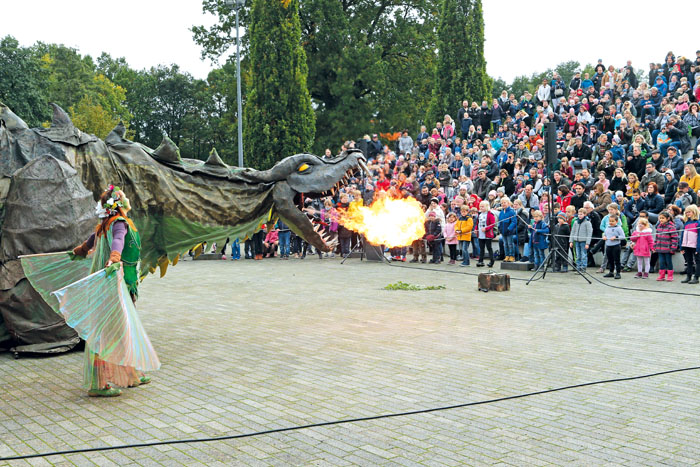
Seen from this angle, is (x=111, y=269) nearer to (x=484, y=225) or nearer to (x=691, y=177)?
(x=484, y=225)

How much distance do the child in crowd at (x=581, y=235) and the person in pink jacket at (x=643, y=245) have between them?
1.07 metres

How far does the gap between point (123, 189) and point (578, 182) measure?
13158 millimetres

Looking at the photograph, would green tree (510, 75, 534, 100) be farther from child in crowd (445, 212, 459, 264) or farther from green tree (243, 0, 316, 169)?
child in crowd (445, 212, 459, 264)

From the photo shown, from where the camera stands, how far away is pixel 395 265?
20.2 m

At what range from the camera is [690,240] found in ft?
50.8

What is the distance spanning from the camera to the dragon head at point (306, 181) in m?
9.13

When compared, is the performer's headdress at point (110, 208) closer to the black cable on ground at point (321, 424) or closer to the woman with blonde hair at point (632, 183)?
the black cable on ground at point (321, 424)

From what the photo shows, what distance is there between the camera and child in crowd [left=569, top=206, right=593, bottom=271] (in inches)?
686

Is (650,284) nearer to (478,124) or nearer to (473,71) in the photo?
(478,124)

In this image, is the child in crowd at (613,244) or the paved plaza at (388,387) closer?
the paved plaza at (388,387)

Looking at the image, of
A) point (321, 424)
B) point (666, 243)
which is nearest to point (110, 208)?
point (321, 424)

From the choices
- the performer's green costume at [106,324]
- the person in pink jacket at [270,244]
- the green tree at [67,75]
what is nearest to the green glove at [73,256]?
the performer's green costume at [106,324]

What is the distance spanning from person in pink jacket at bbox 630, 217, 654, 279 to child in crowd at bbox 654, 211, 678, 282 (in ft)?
0.98

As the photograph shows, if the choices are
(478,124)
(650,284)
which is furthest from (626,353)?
(478,124)
